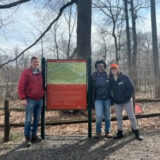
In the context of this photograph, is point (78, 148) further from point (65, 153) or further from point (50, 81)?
point (50, 81)

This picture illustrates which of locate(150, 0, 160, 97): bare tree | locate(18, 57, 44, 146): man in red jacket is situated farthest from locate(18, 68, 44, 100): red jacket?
locate(150, 0, 160, 97): bare tree

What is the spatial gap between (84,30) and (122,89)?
19.2 feet

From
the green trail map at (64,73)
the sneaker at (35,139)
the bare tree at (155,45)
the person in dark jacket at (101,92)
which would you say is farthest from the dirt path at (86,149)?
the bare tree at (155,45)

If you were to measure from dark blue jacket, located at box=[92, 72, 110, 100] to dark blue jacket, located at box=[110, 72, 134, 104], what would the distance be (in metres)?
0.20

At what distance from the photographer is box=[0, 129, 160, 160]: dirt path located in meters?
5.32

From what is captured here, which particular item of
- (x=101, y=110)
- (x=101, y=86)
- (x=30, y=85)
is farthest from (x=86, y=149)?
(x=30, y=85)

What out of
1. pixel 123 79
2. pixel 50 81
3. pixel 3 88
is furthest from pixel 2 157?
pixel 3 88

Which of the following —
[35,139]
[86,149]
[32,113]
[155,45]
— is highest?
[155,45]

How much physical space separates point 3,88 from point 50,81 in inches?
497

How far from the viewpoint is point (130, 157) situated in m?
5.20

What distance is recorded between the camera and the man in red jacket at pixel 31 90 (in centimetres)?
605

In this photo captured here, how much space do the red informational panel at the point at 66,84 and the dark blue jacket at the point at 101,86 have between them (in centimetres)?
39

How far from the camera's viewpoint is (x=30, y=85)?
20.1 feet

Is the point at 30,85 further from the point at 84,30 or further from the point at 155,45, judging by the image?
the point at 155,45
